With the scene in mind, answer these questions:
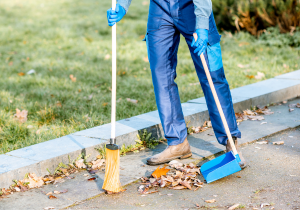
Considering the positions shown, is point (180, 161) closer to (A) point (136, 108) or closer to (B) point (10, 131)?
(A) point (136, 108)

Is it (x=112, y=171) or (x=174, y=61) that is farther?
(x=174, y=61)

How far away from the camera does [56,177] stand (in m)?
3.17

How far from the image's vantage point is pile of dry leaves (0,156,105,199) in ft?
9.65

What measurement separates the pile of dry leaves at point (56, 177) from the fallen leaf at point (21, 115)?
155 centimetres

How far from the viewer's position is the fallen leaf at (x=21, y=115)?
465 cm

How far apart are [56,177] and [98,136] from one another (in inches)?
26.0

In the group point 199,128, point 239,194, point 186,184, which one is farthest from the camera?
point 199,128

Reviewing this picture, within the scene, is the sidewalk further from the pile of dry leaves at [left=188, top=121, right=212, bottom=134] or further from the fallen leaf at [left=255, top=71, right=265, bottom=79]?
the fallen leaf at [left=255, top=71, right=265, bottom=79]

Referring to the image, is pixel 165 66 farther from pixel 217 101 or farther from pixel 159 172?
pixel 159 172

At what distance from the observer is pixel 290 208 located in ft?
8.19

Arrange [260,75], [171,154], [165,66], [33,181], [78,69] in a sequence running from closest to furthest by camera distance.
Result: [33,181] < [165,66] < [171,154] < [260,75] < [78,69]

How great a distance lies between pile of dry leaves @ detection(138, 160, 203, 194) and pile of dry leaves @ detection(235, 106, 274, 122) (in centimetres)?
148

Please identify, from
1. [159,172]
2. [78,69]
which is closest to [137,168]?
[159,172]

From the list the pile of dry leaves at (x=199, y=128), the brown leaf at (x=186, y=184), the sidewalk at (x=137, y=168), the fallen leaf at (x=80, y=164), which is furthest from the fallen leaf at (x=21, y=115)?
the brown leaf at (x=186, y=184)
